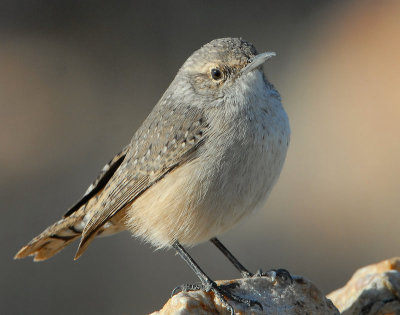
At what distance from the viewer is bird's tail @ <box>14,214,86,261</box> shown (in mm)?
6523

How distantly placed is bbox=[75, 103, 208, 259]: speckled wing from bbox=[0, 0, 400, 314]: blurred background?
3517 millimetres

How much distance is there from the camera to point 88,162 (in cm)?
1245

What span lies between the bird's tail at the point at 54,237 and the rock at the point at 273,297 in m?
1.57

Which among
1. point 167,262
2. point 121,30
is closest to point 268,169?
point 167,262

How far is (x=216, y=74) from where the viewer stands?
6129 millimetres

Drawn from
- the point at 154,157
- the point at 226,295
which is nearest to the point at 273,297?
the point at 226,295

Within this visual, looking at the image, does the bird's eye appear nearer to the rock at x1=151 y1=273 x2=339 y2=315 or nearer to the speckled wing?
the speckled wing

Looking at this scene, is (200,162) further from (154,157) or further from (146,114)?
(146,114)

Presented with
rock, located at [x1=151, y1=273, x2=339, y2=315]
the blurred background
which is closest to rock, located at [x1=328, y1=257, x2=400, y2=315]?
rock, located at [x1=151, y1=273, x2=339, y2=315]

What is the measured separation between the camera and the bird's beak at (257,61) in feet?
19.3

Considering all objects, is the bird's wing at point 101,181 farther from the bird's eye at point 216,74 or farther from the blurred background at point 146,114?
the blurred background at point 146,114

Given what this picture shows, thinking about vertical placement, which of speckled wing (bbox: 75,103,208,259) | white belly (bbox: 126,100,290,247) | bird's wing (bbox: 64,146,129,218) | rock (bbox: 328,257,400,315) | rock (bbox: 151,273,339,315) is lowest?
rock (bbox: 328,257,400,315)

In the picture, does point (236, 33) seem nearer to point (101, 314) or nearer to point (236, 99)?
point (101, 314)

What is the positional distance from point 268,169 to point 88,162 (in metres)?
7.07
